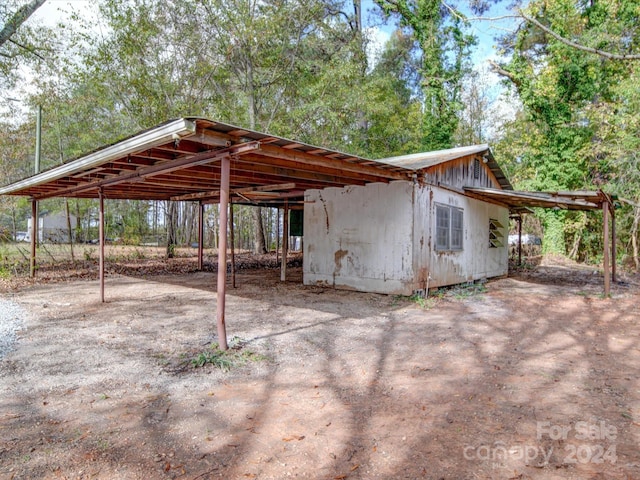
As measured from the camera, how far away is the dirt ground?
7.73 feet

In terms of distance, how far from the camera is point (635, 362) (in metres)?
4.32

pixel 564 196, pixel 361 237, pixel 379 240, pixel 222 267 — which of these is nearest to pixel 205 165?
pixel 222 267

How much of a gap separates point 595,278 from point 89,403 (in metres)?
13.5

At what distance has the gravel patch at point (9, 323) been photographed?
4649mm

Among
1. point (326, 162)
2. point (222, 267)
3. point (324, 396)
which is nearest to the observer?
point (324, 396)

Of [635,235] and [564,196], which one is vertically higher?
[564,196]

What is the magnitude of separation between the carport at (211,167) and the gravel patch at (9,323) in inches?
52.7

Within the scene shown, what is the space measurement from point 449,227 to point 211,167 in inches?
229

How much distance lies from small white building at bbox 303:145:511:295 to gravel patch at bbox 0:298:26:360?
5.73 m

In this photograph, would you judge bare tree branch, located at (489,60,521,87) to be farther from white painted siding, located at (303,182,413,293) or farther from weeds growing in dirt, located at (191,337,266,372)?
weeds growing in dirt, located at (191,337,266,372)

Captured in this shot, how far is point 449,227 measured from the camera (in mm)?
9516

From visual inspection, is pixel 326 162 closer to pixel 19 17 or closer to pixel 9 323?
pixel 9 323

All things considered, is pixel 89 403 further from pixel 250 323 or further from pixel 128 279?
pixel 128 279

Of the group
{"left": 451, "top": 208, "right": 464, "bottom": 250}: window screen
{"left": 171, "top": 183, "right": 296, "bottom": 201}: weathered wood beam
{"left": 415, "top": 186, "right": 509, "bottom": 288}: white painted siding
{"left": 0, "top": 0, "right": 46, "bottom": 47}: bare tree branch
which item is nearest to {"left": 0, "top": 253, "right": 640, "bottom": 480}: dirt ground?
{"left": 415, "top": 186, "right": 509, "bottom": 288}: white painted siding
